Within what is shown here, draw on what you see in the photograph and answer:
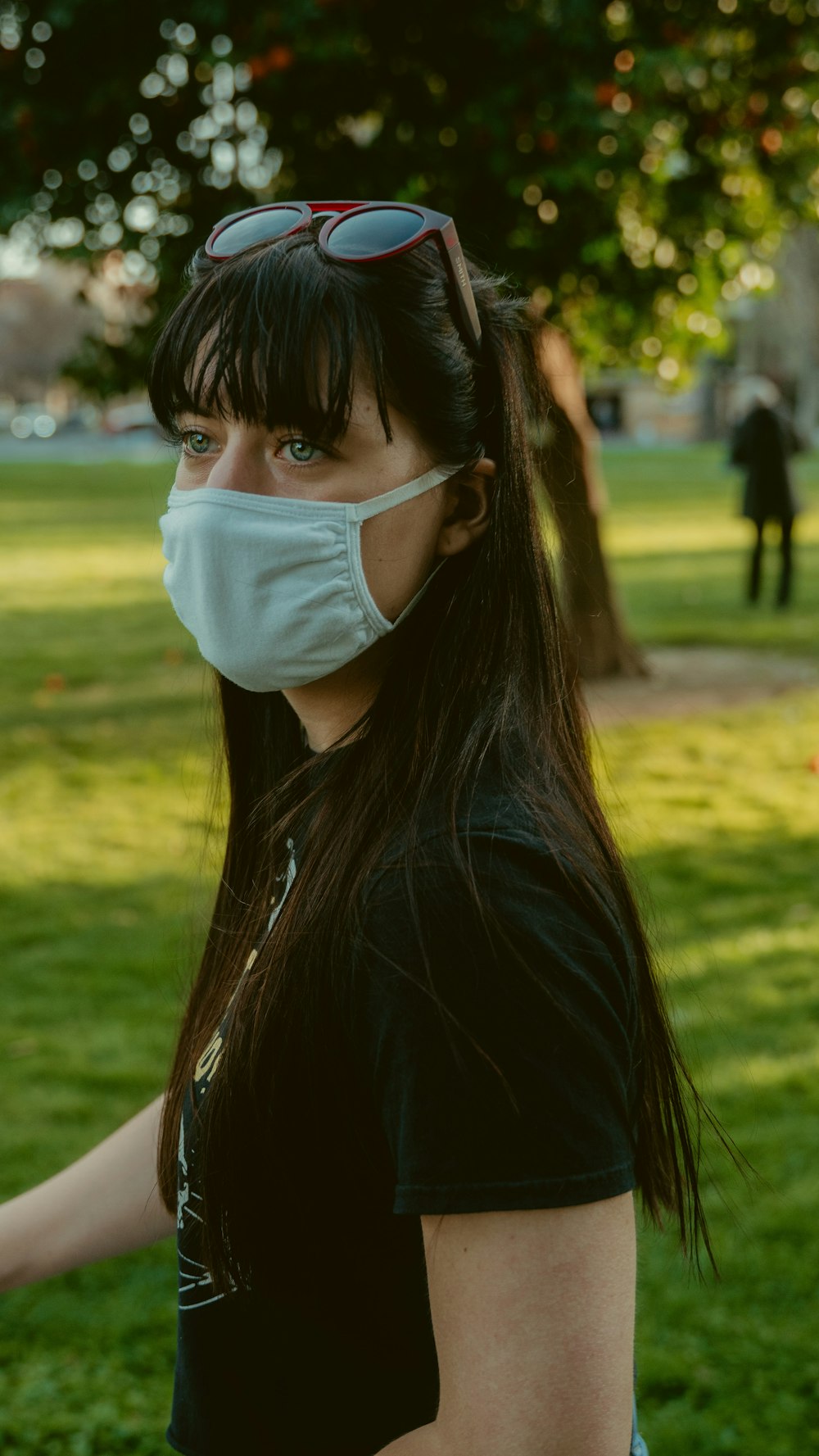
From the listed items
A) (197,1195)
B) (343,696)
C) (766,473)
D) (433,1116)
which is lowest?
(766,473)

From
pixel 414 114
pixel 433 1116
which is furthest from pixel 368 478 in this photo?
pixel 414 114

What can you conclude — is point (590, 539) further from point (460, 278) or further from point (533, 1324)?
point (533, 1324)

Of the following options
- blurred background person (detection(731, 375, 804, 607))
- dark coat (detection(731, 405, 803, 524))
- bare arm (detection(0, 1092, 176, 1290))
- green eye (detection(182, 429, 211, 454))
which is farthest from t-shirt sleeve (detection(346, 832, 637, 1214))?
dark coat (detection(731, 405, 803, 524))

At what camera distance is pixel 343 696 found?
1.51 meters

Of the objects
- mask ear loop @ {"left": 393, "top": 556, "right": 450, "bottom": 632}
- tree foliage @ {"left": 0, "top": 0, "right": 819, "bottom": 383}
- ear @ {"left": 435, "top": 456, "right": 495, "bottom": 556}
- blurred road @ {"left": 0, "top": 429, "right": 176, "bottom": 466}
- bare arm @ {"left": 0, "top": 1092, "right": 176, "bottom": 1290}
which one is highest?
tree foliage @ {"left": 0, "top": 0, "right": 819, "bottom": 383}

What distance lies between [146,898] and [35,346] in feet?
278

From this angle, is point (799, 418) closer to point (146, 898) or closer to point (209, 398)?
point (146, 898)

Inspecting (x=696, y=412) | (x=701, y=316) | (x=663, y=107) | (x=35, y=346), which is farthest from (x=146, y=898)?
(x=35, y=346)

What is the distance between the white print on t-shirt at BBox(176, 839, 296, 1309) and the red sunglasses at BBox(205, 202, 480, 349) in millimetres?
554

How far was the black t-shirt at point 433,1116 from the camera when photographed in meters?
1.04

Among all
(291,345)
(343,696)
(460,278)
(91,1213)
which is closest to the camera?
(291,345)

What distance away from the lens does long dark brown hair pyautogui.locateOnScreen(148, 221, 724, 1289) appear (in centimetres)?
120

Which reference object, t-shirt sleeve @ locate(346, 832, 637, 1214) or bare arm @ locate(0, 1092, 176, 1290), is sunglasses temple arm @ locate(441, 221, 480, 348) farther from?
bare arm @ locate(0, 1092, 176, 1290)

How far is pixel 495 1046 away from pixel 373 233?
0.74 m
